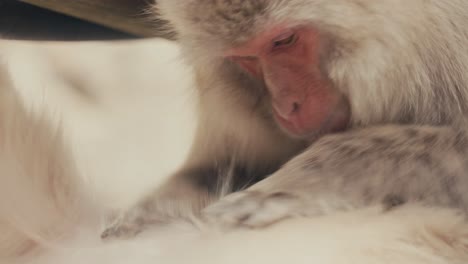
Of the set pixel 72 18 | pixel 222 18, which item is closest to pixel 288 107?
pixel 222 18

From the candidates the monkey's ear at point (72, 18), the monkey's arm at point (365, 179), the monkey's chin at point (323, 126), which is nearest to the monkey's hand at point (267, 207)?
the monkey's arm at point (365, 179)

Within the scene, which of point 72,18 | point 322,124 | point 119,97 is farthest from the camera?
point 119,97

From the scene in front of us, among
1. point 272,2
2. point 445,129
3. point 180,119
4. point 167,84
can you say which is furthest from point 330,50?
point 167,84

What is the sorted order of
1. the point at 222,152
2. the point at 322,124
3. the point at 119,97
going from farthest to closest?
1. the point at 119,97
2. the point at 222,152
3. the point at 322,124

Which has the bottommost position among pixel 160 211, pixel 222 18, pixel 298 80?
pixel 160 211

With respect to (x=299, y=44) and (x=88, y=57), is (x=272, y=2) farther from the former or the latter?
(x=88, y=57)

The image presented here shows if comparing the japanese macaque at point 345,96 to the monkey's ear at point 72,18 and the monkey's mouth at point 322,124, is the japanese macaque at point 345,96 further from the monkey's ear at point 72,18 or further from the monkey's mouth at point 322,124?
the monkey's ear at point 72,18

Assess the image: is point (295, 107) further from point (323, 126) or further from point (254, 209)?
point (254, 209)

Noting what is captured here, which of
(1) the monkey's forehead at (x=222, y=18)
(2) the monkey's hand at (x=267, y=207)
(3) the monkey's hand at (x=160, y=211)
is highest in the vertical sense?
(1) the monkey's forehead at (x=222, y=18)
